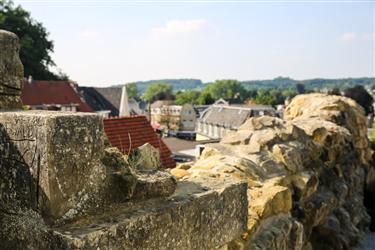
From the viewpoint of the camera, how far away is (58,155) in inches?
81.2

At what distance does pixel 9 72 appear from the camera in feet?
8.52

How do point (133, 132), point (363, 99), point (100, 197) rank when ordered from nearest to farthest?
point (100, 197) → point (133, 132) → point (363, 99)

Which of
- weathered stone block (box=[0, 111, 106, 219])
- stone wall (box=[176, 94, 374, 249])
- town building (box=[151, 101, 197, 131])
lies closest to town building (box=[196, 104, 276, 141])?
town building (box=[151, 101, 197, 131])

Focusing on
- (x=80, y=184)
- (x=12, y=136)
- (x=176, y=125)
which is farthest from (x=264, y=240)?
(x=176, y=125)

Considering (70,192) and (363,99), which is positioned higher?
(70,192)

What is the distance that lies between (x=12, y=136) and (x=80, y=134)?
0.35 meters

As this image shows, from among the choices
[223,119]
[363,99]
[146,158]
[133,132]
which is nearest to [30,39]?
[223,119]

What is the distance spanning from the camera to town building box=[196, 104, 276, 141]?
144 feet

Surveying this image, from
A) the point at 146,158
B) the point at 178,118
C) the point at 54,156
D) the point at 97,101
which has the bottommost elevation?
the point at 178,118

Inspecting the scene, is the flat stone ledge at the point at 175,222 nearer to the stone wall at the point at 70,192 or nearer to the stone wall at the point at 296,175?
the stone wall at the point at 70,192

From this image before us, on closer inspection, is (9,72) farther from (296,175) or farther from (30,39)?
(30,39)

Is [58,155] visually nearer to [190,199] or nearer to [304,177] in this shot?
[190,199]

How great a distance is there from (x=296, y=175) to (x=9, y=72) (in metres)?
4.25

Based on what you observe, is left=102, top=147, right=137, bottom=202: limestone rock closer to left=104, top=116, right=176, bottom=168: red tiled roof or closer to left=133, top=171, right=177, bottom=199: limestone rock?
left=133, top=171, right=177, bottom=199: limestone rock
